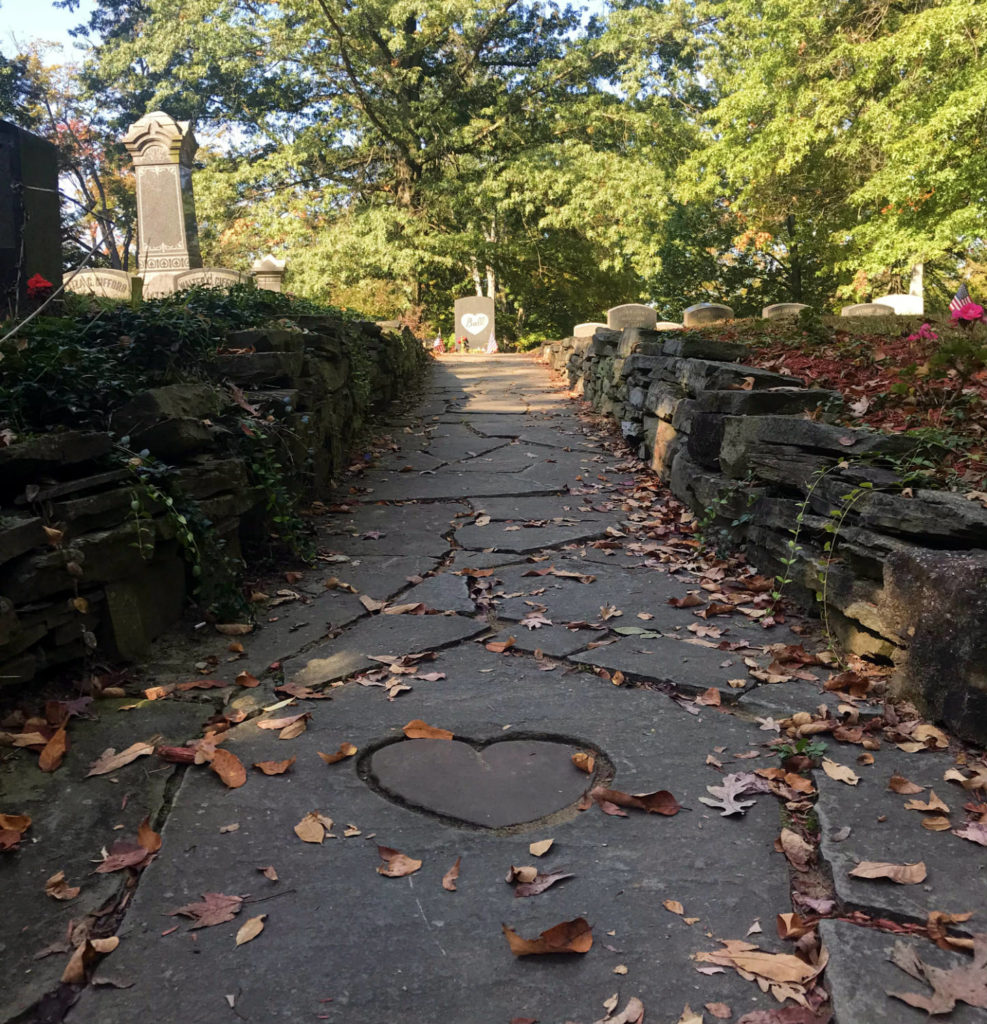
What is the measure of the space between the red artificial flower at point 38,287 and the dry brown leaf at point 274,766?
420 cm

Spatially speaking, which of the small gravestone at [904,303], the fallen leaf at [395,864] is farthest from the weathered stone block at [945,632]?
the small gravestone at [904,303]

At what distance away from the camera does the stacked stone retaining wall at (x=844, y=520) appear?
2.54 meters

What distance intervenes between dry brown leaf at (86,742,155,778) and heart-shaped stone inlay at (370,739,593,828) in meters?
0.66

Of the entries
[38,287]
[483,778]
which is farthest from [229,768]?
[38,287]

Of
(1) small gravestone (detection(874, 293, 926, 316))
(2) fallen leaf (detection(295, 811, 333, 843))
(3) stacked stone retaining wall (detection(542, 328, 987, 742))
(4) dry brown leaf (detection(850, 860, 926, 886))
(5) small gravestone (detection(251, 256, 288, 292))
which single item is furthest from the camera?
(5) small gravestone (detection(251, 256, 288, 292))

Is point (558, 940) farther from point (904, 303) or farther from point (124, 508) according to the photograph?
point (904, 303)

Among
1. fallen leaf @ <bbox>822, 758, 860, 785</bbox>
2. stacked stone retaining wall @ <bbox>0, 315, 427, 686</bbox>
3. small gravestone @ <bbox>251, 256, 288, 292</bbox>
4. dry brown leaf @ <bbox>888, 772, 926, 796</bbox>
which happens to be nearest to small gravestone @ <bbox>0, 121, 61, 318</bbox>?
stacked stone retaining wall @ <bbox>0, 315, 427, 686</bbox>

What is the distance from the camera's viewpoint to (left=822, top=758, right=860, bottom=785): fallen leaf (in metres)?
2.28

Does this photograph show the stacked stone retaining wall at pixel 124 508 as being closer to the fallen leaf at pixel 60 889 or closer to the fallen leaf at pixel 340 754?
the fallen leaf at pixel 60 889

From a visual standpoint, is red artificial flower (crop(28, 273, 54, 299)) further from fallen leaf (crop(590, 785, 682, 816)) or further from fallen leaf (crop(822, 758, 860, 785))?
fallen leaf (crop(822, 758, 860, 785))

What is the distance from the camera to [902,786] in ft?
7.33

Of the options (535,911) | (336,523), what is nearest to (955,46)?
(336,523)

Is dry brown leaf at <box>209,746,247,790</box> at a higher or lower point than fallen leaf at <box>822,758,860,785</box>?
higher

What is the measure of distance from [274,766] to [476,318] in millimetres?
22471
